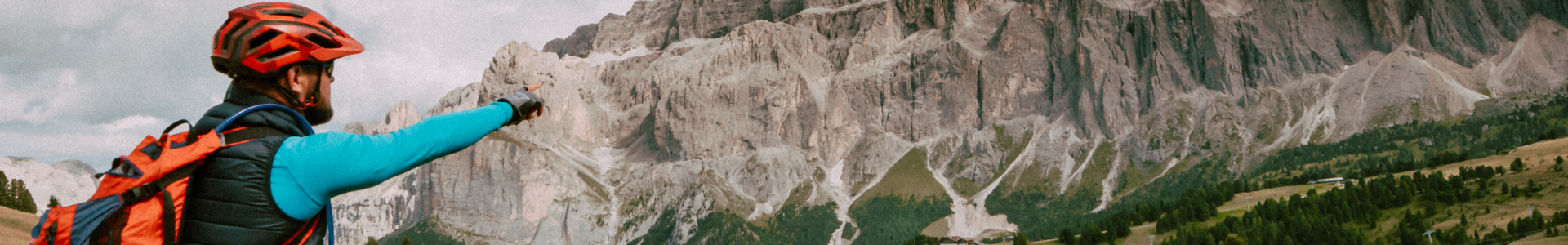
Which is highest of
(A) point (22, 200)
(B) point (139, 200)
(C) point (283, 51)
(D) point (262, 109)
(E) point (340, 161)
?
(C) point (283, 51)

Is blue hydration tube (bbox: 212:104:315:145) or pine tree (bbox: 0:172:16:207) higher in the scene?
blue hydration tube (bbox: 212:104:315:145)

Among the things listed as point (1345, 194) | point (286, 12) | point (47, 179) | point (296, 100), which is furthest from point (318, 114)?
point (47, 179)

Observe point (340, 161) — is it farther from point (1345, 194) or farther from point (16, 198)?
point (1345, 194)

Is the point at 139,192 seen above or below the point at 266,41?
below

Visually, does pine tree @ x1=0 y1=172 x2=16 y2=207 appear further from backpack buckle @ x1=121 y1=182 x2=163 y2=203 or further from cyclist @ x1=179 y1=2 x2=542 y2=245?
backpack buckle @ x1=121 y1=182 x2=163 y2=203

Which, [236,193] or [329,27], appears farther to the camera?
[329,27]

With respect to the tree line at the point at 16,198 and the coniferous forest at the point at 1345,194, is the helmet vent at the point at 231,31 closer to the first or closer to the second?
the coniferous forest at the point at 1345,194

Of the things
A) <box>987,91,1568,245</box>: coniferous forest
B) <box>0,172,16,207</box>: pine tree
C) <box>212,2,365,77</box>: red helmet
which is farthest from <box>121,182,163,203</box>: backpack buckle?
<box>0,172,16,207</box>: pine tree

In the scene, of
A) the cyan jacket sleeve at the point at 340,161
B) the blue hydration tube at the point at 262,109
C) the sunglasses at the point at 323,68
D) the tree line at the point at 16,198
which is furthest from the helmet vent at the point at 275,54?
Result: the tree line at the point at 16,198
